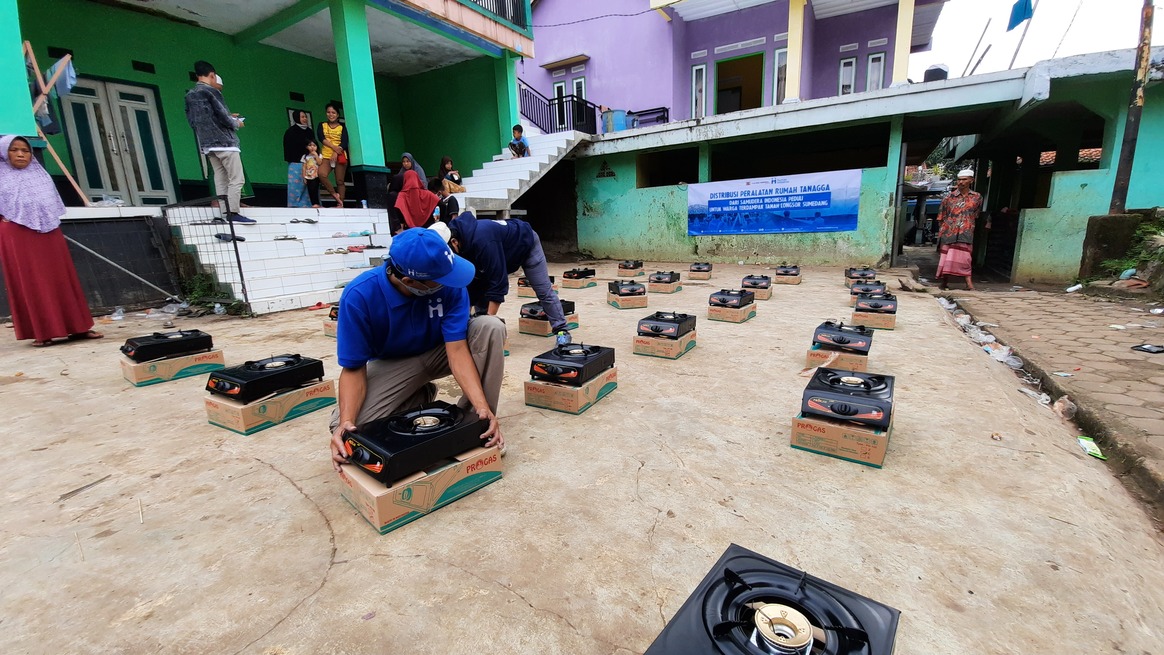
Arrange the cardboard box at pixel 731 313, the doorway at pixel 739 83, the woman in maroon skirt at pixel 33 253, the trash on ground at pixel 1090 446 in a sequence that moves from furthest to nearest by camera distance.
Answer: the doorway at pixel 739 83 → the cardboard box at pixel 731 313 → the woman in maroon skirt at pixel 33 253 → the trash on ground at pixel 1090 446

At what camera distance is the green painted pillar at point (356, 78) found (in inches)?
325

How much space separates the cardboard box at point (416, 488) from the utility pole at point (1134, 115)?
1020cm

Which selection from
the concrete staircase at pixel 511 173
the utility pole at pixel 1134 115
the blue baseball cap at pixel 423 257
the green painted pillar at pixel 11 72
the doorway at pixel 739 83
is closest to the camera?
A: the blue baseball cap at pixel 423 257

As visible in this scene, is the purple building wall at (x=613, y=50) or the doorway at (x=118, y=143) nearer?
the doorway at (x=118, y=143)

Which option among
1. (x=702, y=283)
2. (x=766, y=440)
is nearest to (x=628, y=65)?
(x=702, y=283)

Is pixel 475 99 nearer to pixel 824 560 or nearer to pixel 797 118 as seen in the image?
pixel 797 118

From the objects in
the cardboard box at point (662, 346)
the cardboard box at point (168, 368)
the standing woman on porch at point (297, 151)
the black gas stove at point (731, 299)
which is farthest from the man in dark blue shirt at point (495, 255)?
the standing woman on porch at point (297, 151)

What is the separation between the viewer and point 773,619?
3.51 ft

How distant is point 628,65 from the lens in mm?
14359

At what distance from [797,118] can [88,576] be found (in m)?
11.3

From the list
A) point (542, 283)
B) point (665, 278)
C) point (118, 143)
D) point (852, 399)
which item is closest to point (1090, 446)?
point (852, 399)

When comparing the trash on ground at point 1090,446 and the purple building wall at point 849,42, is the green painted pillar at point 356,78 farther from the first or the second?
the purple building wall at point 849,42

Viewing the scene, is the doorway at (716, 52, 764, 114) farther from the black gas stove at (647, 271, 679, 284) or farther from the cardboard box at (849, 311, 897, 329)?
the cardboard box at (849, 311, 897, 329)

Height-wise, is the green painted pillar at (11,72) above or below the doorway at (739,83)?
below
